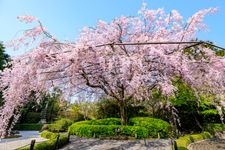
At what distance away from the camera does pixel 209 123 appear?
25109mm

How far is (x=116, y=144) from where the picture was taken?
16.5 meters

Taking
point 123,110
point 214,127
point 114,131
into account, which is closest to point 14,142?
point 114,131

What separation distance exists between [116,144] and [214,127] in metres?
10.4

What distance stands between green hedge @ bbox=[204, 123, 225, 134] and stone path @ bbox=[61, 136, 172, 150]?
23.4 ft

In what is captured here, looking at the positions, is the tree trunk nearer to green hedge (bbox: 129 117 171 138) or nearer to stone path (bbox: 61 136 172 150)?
green hedge (bbox: 129 117 171 138)

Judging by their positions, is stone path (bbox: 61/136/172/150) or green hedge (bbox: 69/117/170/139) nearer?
stone path (bbox: 61/136/172/150)

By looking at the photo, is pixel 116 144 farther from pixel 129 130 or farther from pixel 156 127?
pixel 156 127

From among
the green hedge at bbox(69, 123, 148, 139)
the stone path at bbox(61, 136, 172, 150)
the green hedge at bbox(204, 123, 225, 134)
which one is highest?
the green hedge at bbox(204, 123, 225, 134)

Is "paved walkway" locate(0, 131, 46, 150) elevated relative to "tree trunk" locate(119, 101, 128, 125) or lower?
lower

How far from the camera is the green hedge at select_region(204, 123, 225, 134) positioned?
22786 millimetres

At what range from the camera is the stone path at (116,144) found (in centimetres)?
1540

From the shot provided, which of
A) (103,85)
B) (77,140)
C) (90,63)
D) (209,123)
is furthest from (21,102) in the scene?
(209,123)

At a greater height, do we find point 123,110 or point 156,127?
point 123,110

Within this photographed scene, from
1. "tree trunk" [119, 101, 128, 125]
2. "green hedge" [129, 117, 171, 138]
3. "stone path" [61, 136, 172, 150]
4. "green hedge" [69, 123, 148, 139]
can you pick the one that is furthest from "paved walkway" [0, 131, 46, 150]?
"green hedge" [129, 117, 171, 138]
